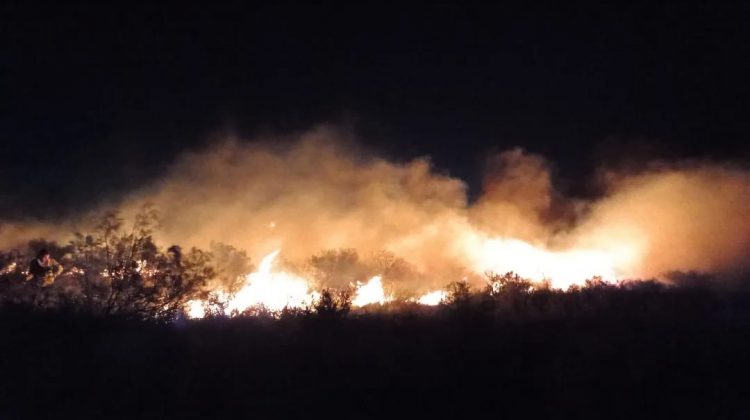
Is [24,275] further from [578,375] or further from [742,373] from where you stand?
[742,373]

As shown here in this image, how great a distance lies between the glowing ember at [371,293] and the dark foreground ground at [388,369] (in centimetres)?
781

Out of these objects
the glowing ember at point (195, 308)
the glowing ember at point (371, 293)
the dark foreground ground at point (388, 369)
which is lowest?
the dark foreground ground at point (388, 369)

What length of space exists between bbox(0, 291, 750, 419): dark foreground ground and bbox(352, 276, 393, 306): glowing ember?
7809 mm

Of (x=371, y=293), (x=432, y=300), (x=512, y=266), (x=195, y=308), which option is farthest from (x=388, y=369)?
(x=512, y=266)

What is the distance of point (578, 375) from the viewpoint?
7.00 metres

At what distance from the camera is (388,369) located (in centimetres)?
746

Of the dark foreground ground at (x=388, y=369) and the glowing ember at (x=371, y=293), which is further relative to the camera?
the glowing ember at (x=371, y=293)

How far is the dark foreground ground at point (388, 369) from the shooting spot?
6.77 meters

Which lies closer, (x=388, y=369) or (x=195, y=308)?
(x=388, y=369)

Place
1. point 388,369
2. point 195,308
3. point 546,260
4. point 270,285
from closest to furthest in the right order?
point 388,369, point 195,308, point 270,285, point 546,260

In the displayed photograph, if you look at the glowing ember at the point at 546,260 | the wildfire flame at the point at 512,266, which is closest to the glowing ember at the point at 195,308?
the wildfire flame at the point at 512,266

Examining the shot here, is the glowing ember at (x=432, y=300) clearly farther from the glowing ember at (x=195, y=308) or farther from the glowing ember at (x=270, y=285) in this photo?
the glowing ember at (x=195, y=308)

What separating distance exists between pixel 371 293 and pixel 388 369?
39.1 feet

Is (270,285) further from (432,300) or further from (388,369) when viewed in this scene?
(388,369)
